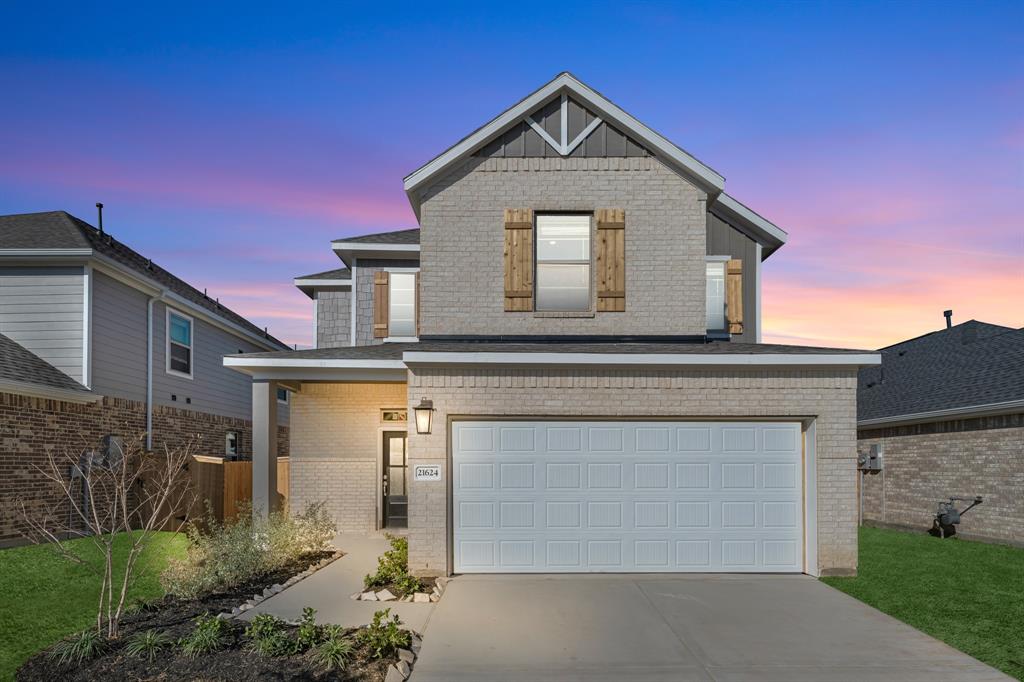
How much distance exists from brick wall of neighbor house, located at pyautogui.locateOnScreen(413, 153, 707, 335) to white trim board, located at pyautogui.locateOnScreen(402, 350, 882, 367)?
1.67 meters

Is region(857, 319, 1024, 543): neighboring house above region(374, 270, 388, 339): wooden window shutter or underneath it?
underneath

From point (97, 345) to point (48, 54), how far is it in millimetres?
6225

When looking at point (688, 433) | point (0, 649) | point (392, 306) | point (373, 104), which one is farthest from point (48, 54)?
point (688, 433)

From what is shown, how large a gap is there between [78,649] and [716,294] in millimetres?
13415

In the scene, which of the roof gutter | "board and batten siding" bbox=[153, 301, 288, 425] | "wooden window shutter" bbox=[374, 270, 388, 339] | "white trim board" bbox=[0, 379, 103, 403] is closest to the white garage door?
"wooden window shutter" bbox=[374, 270, 388, 339]

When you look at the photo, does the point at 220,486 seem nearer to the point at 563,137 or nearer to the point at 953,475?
the point at 563,137

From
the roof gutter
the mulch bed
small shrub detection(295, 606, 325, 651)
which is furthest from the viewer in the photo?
the roof gutter

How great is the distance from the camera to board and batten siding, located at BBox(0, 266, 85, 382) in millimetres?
14523

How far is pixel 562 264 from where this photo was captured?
12.4 meters

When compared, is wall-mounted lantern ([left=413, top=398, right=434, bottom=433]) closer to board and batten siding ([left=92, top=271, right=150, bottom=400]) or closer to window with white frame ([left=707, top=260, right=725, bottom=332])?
window with white frame ([left=707, top=260, right=725, bottom=332])

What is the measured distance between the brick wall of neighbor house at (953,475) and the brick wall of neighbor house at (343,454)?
40.0 feet

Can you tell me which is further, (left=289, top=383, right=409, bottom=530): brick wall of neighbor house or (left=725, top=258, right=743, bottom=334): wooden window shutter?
(left=289, top=383, right=409, bottom=530): brick wall of neighbor house

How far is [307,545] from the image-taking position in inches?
477

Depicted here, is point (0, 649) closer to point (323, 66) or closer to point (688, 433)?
point (688, 433)
